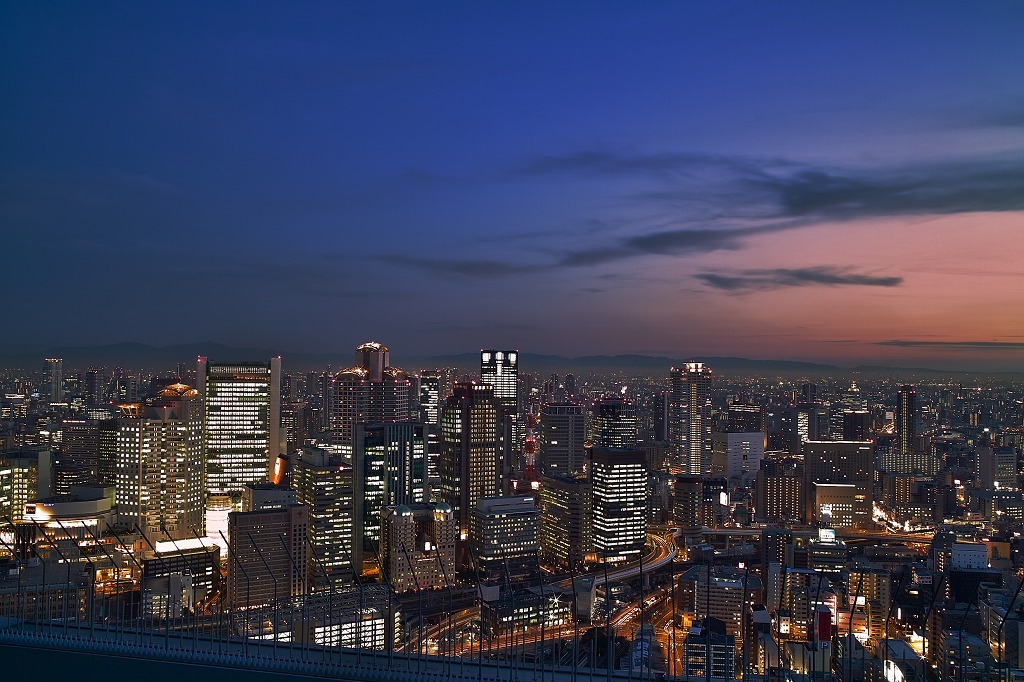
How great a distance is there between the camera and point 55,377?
35.0ft

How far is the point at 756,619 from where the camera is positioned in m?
7.90

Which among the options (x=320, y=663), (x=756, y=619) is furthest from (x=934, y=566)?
(x=320, y=663)

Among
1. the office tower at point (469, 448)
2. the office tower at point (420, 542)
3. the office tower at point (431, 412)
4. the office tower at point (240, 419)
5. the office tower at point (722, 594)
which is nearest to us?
the office tower at point (722, 594)

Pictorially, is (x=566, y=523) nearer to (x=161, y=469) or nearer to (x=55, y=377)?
(x=161, y=469)

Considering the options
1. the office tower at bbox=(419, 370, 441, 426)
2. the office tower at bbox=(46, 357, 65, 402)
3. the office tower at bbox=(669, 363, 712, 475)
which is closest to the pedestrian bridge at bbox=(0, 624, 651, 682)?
the office tower at bbox=(46, 357, 65, 402)

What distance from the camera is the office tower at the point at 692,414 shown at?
22641 mm

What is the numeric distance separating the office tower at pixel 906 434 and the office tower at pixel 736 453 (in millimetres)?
4074

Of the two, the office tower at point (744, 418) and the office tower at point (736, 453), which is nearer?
the office tower at point (736, 453)

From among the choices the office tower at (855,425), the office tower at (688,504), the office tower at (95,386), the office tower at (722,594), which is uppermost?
the office tower at (95,386)

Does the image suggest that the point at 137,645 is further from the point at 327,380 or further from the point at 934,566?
the point at 327,380

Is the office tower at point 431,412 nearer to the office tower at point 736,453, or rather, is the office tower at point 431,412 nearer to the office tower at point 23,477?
the office tower at point 23,477

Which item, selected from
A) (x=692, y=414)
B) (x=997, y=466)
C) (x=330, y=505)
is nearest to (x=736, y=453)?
(x=692, y=414)

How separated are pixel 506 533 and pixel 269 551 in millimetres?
4152

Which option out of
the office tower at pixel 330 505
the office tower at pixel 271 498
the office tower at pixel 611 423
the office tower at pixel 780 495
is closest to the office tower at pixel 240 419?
the office tower at pixel 330 505
